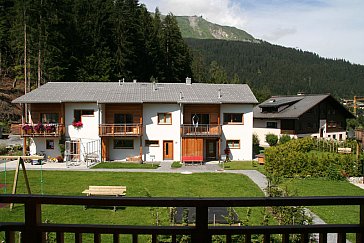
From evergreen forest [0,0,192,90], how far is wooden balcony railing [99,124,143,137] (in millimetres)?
13622

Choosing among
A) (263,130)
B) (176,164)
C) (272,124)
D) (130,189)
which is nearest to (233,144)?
(176,164)

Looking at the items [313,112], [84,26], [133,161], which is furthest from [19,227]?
[84,26]

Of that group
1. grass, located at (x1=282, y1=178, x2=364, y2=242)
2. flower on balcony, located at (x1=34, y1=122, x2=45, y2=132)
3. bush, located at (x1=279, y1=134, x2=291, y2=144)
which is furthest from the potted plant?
bush, located at (x1=279, y1=134, x2=291, y2=144)

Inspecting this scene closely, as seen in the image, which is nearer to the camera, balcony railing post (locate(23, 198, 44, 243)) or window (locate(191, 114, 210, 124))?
balcony railing post (locate(23, 198, 44, 243))

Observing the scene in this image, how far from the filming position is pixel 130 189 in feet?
53.8

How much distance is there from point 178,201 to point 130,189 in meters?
14.5

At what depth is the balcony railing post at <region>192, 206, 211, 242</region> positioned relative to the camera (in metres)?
2.45

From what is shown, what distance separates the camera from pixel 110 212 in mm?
12234

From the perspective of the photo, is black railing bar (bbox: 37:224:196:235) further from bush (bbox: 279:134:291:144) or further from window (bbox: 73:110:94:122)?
bush (bbox: 279:134:291:144)

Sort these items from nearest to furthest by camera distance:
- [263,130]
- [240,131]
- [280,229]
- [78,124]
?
[280,229], [78,124], [240,131], [263,130]

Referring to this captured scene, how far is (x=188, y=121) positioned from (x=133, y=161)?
5343 mm

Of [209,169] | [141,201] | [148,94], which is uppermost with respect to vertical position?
[148,94]

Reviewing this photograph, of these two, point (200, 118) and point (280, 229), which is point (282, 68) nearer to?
point (200, 118)

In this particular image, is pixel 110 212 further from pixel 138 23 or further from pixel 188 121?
pixel 138 23
